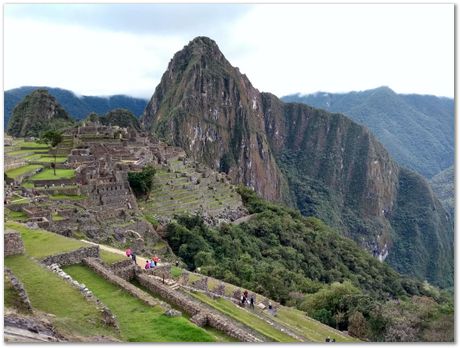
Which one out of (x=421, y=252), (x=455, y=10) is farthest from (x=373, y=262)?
(x=421, y=252)

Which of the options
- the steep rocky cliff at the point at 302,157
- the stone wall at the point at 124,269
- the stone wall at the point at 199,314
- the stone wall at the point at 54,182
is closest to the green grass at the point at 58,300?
the stone wall at the point at 124,269

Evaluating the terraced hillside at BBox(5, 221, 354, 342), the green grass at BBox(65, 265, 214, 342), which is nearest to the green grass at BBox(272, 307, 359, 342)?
the terraced hillside at BBox(5, 221, 354, 342)

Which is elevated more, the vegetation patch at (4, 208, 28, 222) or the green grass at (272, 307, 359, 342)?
the vegetation patch at (4, 208, 28, 222)

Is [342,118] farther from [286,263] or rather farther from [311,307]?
[311,307]

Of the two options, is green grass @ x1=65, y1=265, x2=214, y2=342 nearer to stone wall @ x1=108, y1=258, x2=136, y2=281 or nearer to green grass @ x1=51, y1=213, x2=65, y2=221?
stone wall @ x1=108, y1=258, x2=136, y2=281

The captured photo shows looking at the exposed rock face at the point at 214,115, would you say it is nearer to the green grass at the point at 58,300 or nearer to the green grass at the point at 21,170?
the green grass at the point at 21,170

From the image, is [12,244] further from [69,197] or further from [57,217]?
[69,197]
